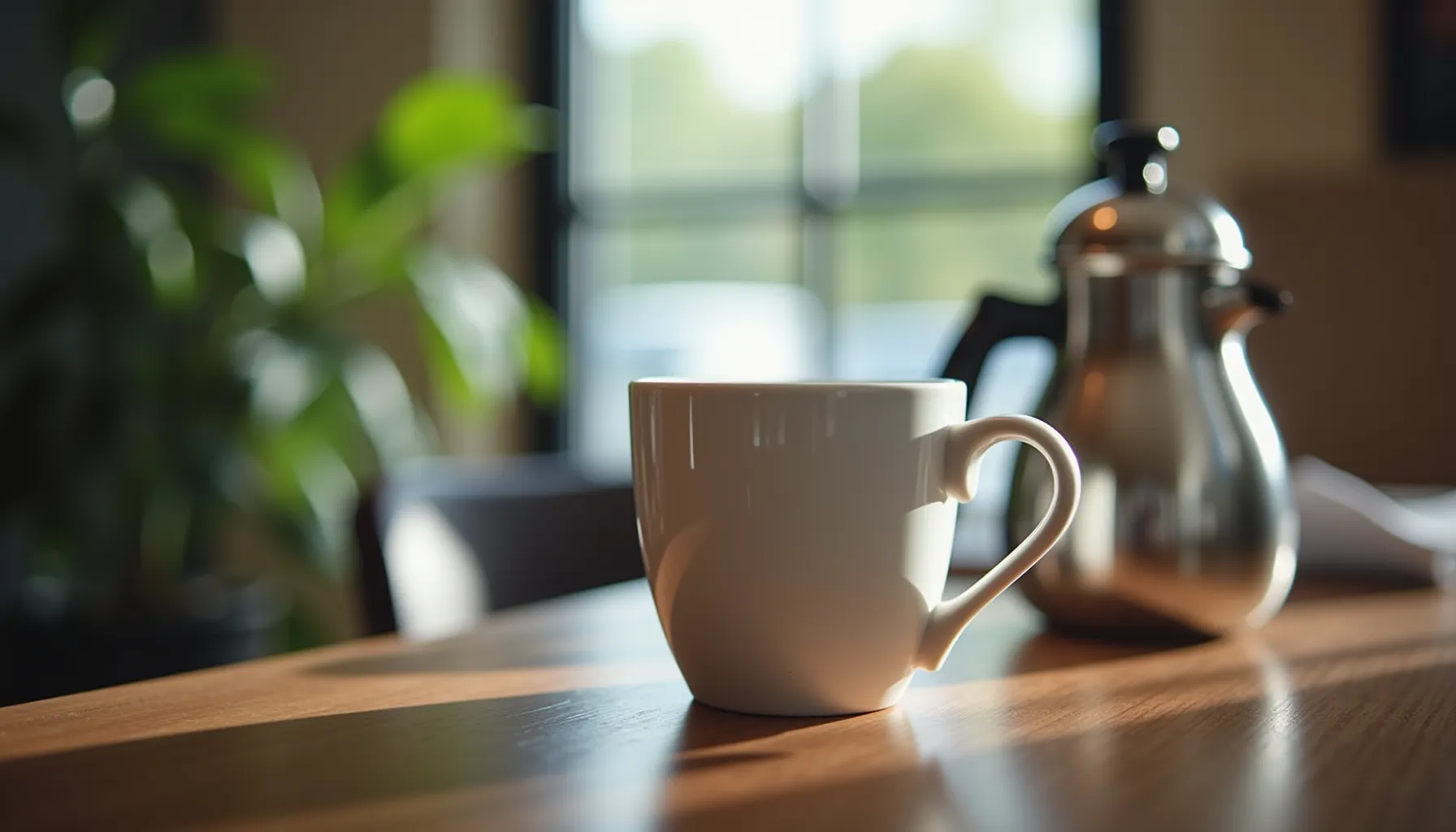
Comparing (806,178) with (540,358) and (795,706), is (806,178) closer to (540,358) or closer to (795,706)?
(540,358)

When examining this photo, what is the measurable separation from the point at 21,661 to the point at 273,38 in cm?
174

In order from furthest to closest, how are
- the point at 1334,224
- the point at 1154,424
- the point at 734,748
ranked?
the point at 1334,224, the point at 1154,424, the point at 734,748

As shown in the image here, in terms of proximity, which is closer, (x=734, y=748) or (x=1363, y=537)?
(x=734, y=748)

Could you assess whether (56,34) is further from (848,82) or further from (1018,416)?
(1018,416)

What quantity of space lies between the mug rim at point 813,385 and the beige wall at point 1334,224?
1.79m

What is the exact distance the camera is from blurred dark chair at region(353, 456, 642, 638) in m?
0.87

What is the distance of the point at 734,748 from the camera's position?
421 mm

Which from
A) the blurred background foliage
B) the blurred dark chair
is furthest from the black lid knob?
the blurred background foliage

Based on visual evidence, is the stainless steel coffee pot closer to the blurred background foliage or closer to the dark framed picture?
the blurred background foliage

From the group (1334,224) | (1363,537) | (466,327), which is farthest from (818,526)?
(1334,224)

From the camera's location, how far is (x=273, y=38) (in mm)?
3355

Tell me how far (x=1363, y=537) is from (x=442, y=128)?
1.84m

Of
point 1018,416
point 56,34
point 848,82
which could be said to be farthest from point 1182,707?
point 848,82

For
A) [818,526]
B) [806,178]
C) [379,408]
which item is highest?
[806,178]
